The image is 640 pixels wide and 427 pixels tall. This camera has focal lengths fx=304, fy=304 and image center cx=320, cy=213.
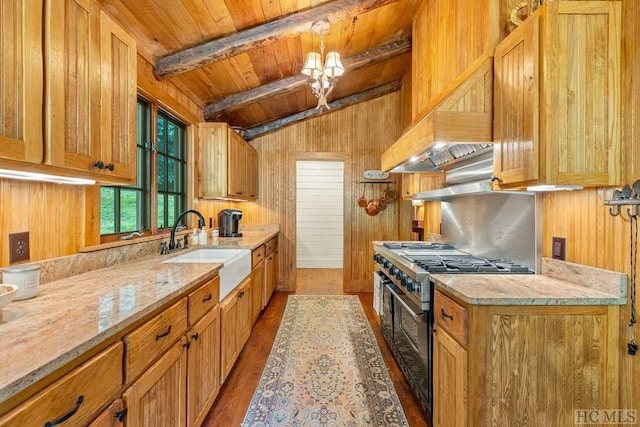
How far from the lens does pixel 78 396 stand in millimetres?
832

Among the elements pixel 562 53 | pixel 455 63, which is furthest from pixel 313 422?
pixel 455 63

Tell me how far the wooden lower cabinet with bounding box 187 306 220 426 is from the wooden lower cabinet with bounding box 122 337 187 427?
6 centimetres

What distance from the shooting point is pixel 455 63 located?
214 centimetres

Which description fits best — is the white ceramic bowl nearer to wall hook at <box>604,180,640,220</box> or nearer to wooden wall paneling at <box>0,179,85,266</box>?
wooden wall paneling at <box>0,179,85,266</box>

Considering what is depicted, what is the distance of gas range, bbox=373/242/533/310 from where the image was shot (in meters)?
1.77

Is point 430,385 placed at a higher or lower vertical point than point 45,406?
lower

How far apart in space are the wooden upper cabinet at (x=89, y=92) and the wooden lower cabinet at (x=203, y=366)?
0.92 m

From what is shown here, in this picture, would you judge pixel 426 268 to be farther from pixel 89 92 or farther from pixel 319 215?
pixel 319 215

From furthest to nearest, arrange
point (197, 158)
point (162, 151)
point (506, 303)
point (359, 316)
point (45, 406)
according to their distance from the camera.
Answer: point (359, 316) → point (197, 158) → point (162, 151) → point (506, 303) → point (45, 406)

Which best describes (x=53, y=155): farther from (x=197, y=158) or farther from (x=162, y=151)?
(x=197, y=158)

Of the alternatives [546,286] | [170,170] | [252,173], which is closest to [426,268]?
[546,286]

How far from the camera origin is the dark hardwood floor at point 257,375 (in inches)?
75.3

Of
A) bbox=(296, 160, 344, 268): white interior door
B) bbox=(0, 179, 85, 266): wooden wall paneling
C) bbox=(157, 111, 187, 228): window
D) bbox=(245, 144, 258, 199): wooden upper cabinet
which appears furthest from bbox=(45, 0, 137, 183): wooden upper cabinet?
bbox=(296, 160, 344, 268): white interior door

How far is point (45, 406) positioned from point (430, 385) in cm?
174
